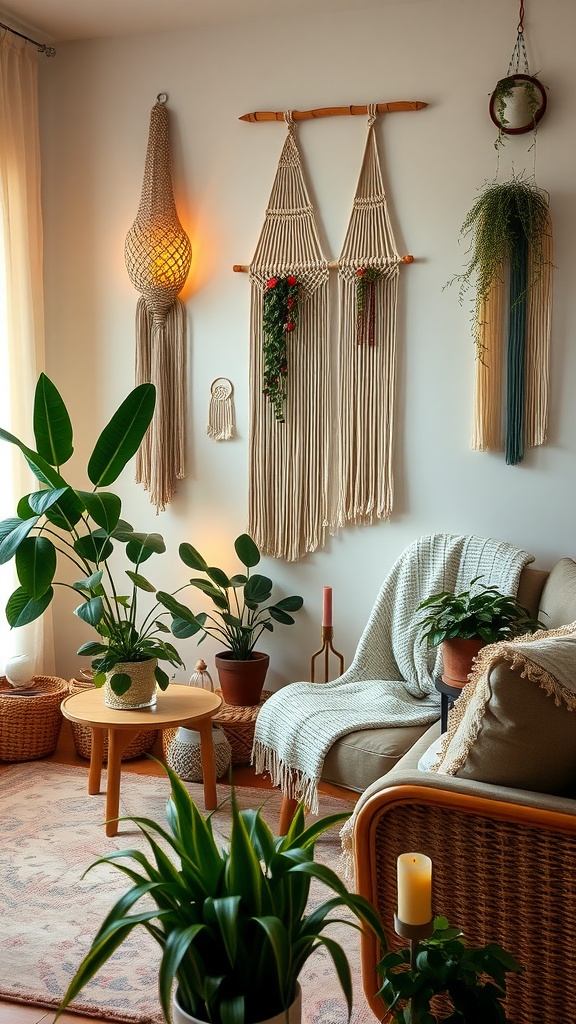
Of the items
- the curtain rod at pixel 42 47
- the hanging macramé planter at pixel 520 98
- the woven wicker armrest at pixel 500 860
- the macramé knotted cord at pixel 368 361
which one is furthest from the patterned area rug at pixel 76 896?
the curtain rod at pixel 42 47

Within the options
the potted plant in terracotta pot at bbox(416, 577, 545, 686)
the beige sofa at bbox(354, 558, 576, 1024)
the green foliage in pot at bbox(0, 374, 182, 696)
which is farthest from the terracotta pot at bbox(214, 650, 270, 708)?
the beige sofa at bbox(354, 558, 576, 1024)

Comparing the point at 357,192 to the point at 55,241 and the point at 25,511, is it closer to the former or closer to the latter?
the point at 55,241

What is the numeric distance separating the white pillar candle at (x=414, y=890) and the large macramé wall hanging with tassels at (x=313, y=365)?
7.54ft

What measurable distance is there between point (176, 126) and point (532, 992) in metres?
3.41

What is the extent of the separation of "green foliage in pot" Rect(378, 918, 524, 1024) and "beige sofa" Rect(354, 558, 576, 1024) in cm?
24

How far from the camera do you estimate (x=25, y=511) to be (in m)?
3.28

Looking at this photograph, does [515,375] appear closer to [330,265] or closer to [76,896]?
[330,265]

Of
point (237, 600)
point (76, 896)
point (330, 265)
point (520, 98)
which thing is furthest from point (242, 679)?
point (520, 98)

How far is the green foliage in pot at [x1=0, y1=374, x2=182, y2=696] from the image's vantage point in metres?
2.98

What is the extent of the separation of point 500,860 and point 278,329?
8.02 ft

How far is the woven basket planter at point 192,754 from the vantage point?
3379 mm

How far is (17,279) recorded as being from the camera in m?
3.86

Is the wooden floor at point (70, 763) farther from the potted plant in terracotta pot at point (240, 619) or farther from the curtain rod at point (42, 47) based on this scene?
the curtain rod at point (42, 47)

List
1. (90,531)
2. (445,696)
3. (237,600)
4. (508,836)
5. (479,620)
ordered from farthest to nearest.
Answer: (237,600) < (90,531) < (445,696) < (479,620) < (508,836)
